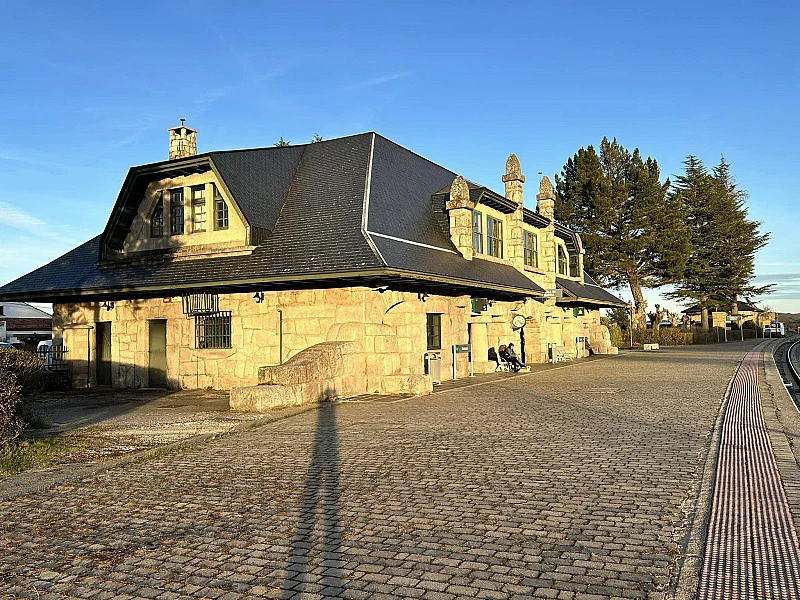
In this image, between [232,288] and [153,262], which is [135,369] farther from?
[232,288]

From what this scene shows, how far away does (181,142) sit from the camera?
80.4ft

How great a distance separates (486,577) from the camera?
4.70m

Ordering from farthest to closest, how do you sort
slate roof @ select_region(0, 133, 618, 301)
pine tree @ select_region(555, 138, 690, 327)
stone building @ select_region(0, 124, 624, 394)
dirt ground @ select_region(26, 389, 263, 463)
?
pine tree @ select_region(555, 138, 690, 327), stone building @ select_region(0, 124, 624, 394), slate roof @ select_region(0, 133, 618, 301), dirt ground @ select_region(26, 389, 263, 463)

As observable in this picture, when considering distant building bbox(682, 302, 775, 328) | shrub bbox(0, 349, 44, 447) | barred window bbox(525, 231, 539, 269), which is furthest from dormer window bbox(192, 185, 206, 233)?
distant building bbox(682, 302, 775, 328)

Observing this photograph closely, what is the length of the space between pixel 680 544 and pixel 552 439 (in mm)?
4824

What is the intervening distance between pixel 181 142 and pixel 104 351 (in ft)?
26.2

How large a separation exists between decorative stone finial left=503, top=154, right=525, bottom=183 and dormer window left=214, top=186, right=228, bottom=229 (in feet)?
45.6

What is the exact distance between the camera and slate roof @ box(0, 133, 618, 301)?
1645 cm

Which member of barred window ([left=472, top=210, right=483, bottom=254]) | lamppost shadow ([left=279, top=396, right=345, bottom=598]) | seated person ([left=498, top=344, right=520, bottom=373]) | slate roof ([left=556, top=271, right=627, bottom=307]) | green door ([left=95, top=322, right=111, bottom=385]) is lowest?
lamppost shadow ([left=279, top=396, right=345, bottom=598])

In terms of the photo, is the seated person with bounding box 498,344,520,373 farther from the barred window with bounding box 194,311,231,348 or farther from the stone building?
the barred window with bounding box 194,311,231,348

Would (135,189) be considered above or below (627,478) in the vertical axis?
above

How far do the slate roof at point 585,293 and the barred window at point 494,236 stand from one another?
672 cm

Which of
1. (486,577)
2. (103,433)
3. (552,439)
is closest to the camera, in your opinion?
(486,577)

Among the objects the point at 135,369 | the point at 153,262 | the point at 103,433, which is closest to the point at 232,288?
the point at 153,262
